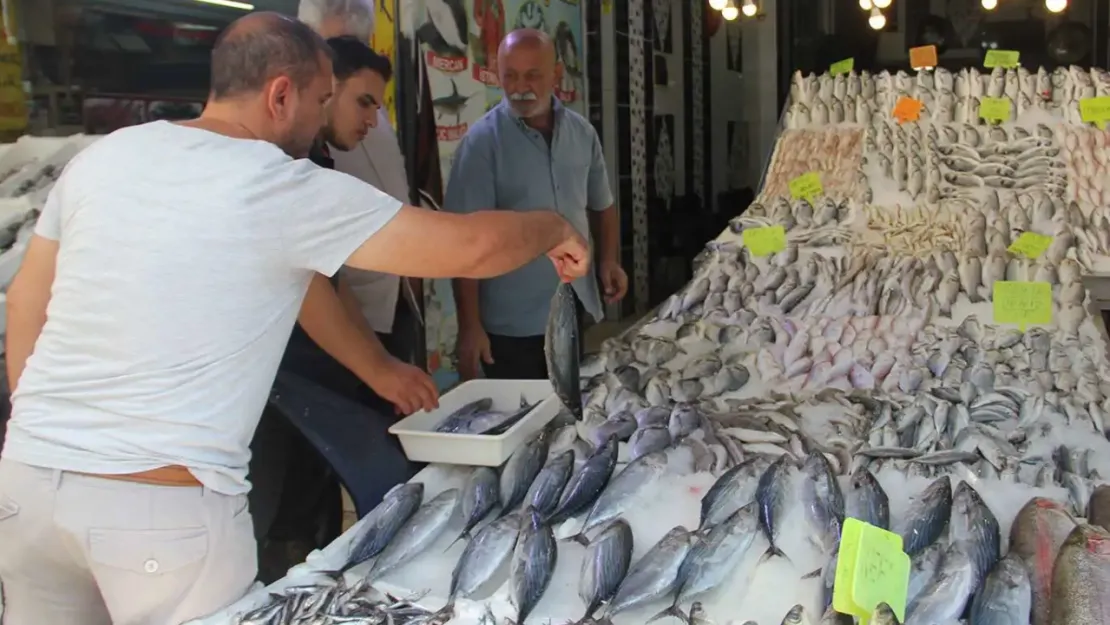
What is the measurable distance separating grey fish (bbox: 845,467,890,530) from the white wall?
24.2ft

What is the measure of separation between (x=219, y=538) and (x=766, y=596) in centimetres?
98

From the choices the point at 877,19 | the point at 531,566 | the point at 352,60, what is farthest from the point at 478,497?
the point at 877,19

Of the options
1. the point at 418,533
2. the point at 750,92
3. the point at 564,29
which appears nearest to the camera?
the point at 418,533

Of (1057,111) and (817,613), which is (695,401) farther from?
(1057,111)

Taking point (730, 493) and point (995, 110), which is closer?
point (730, 493)

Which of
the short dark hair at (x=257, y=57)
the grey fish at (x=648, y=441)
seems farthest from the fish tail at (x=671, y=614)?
the short dark hair at (x=257, y=57)

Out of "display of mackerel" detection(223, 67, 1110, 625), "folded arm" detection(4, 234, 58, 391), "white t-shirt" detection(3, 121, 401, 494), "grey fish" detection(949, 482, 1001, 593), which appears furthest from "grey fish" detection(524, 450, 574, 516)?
"folded arm" detection(4, 234, 58, 391)

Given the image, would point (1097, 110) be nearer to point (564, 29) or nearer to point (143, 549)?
point (564, 29)

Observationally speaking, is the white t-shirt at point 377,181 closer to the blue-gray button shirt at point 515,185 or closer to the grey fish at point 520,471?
the blue-gray button shirt at point 515,185

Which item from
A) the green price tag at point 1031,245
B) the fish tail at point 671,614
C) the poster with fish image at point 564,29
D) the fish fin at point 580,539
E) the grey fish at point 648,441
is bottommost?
the fish tail at point 671,614

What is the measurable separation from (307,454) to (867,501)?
5.34ft

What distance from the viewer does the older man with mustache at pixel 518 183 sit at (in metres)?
4.03

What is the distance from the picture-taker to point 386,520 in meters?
1.97

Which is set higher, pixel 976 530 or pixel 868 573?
pixel 868 573
